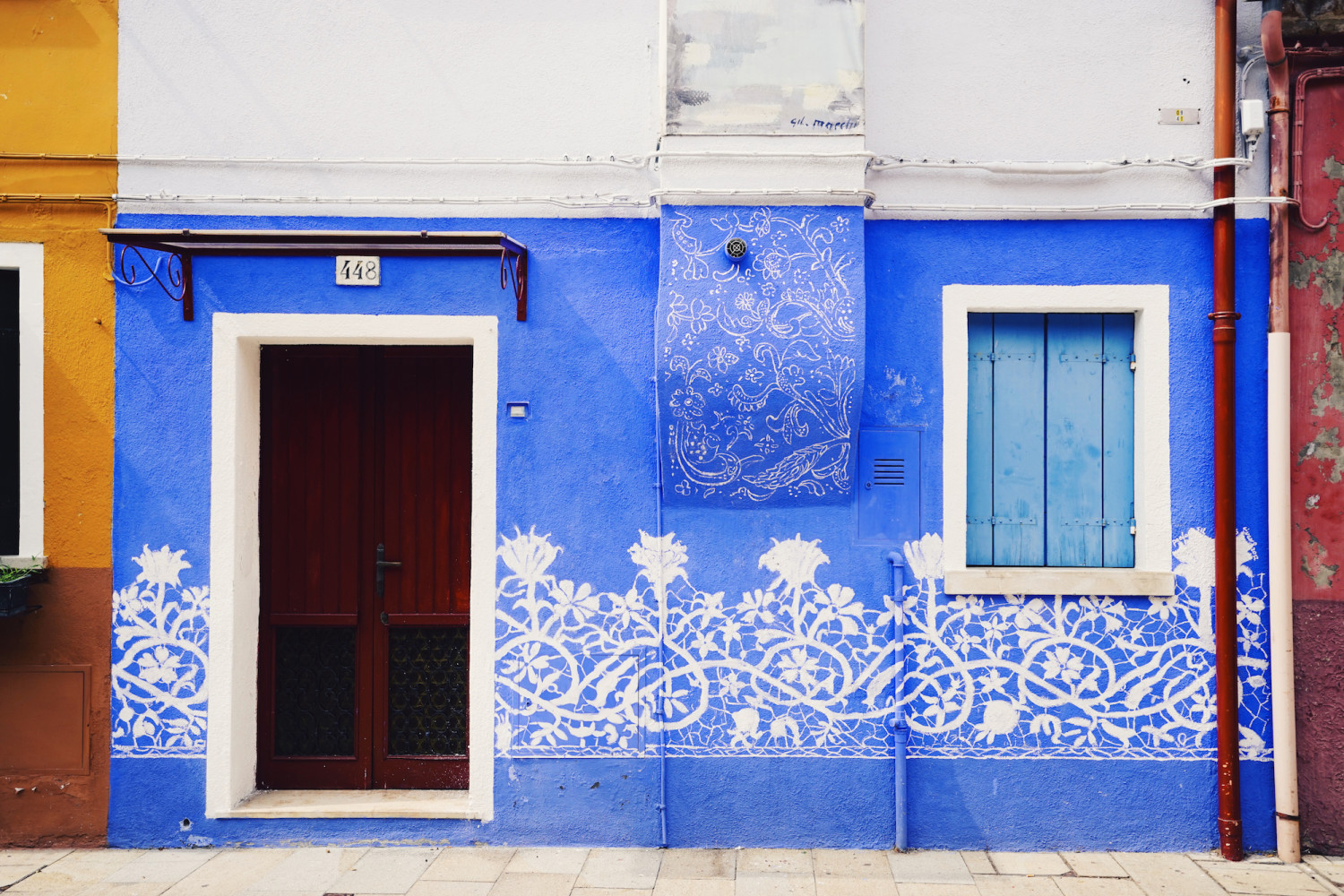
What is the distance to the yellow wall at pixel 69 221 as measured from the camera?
436 centimetres

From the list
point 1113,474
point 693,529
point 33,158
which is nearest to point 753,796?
point 693,529

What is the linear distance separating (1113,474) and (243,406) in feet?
15.7

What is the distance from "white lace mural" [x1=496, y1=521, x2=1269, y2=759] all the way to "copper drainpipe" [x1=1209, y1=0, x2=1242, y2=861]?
0.09 metres

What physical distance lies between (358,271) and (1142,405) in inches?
169

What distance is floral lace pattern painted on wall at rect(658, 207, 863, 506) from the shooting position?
418cm

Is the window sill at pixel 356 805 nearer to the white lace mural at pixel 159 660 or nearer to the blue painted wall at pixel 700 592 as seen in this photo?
the blue painted wall at pixel 700 592

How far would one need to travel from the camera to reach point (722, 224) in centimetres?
425

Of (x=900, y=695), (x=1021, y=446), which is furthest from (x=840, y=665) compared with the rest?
(x=1021, y=446)

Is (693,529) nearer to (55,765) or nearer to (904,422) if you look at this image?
(904,422)

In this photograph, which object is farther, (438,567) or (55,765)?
(438,567)

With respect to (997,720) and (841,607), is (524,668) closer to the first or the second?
(841,607)

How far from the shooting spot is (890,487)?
433 cm

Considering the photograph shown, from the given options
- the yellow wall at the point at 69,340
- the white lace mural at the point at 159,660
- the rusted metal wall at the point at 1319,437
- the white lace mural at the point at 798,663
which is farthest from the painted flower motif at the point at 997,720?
the yellow wall at the point at 69,340

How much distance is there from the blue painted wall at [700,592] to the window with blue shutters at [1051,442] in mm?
259
